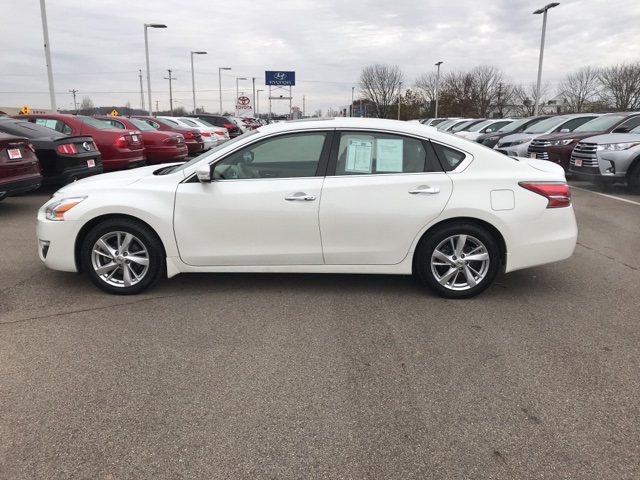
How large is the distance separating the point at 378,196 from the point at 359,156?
0.42 metres

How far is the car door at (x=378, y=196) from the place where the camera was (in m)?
4.23

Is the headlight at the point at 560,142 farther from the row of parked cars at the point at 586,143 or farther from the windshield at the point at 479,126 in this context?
the windshield at the point at 479,126

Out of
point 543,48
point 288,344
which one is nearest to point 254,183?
point 288,344

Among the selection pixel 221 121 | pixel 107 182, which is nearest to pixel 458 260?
pixel 107 182

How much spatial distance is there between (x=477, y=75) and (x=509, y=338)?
58914 mm

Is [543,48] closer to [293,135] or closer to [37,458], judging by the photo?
[293,135]

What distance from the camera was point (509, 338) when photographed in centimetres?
368

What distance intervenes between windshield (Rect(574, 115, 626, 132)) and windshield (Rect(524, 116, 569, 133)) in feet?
4.21

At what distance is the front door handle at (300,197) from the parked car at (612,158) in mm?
8942

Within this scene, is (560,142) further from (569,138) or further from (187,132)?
(187,132)

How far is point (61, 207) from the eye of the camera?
4367 millimetres

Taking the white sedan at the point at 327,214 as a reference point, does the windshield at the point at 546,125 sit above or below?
above

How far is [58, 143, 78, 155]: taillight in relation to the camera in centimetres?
875

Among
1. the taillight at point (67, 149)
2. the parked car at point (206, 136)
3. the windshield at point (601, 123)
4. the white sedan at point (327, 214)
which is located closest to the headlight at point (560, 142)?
the windshield at point (601, 123)
